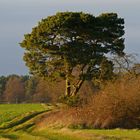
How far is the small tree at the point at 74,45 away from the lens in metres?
52.4

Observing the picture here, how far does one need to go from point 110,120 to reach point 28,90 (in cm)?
10200

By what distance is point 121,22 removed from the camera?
181 feet

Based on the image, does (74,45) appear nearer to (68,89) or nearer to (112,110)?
(68,89)

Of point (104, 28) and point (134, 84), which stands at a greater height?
point (104, 28)

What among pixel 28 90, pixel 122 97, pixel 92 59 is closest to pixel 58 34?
pixel 92 59

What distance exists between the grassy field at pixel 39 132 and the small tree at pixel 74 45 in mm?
4105

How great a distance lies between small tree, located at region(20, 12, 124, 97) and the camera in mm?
52406

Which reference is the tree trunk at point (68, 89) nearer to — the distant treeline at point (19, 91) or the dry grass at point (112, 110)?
the dry grass at point (112, 110)

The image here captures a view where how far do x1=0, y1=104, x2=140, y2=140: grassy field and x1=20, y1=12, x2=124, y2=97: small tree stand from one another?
410 centimetres

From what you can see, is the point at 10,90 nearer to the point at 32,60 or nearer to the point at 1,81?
the point at 1,81

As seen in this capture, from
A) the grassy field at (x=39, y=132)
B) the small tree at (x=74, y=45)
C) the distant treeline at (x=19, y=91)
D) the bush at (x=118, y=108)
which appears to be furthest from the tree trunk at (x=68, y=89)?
the distant treeline at (x=19, y=91)

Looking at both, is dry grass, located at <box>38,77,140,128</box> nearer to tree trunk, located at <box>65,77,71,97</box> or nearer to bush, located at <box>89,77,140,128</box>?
bush, located at <box>89,77,140,128</box>

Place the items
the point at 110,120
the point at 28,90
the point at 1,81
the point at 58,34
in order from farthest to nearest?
the point at 1,81
the point at 28,90
the point at 58,34
the point at 110,120

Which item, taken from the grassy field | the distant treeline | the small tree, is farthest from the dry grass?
the distant treeline
